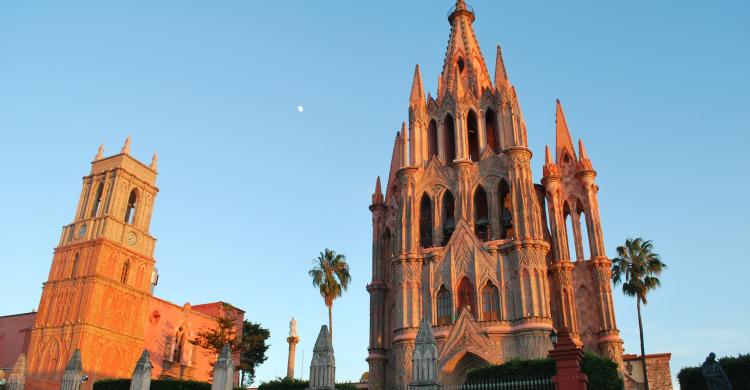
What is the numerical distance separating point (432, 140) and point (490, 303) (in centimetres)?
1316

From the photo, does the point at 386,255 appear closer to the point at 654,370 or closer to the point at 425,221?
the point at 425,221

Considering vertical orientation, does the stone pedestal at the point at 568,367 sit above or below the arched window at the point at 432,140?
below

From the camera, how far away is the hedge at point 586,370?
19922mm

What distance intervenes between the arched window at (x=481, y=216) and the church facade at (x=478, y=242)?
0.10 meters

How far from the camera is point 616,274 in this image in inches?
1411

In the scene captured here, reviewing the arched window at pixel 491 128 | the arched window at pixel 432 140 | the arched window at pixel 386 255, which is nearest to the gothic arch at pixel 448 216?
the arched window at pixel 432 140

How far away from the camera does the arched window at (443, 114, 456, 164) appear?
41.5m

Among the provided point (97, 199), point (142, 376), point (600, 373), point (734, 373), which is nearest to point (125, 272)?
point (97, 199)

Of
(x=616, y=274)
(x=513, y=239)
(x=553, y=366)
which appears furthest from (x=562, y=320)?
(x=553, y=366)

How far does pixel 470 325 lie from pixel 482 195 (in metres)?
11.0

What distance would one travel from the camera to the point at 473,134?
146 feet

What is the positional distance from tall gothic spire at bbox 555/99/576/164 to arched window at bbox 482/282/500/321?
521 inches

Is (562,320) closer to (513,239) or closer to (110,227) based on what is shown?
(513,239)

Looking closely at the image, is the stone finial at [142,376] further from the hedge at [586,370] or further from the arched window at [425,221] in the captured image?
the arched window at [425,221]
